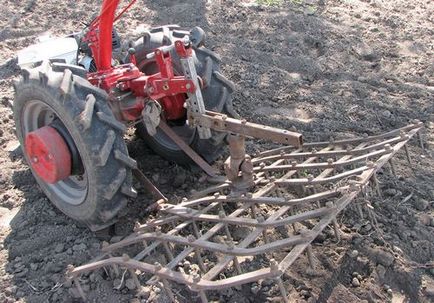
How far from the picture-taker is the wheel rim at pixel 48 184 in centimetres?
355

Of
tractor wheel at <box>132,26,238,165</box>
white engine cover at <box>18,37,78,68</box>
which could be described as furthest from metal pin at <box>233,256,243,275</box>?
white engine cover at <box>18,37,78,68</box>

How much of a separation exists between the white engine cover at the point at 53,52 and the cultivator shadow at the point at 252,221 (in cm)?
144

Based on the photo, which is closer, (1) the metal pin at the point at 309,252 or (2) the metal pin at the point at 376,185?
(1) the metal pin at the point at 309,252

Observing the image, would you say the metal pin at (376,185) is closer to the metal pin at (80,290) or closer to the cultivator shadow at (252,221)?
the cultivator shadow at (252,221)

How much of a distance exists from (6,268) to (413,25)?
Result: 489 centimetres

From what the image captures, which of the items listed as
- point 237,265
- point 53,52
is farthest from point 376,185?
point 53,52

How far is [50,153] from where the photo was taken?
10.6 ft

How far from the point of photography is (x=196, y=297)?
298 centimetres

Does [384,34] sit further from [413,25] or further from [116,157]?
[116,157]

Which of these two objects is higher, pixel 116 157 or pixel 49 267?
pixel 116 157

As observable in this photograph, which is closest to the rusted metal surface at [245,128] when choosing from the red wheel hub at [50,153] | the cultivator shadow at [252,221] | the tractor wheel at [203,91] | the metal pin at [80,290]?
the cultivator shadow at [252,221]

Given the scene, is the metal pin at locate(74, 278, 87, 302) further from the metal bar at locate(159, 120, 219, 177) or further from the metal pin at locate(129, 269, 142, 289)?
the metal bar at locate(159, 120, 219, 177)

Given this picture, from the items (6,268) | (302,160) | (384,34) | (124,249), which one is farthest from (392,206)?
(384,34)

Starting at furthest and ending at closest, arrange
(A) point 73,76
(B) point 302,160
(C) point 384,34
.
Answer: (C) point 384,34
(B) point 302,160
(A) point 73,76
